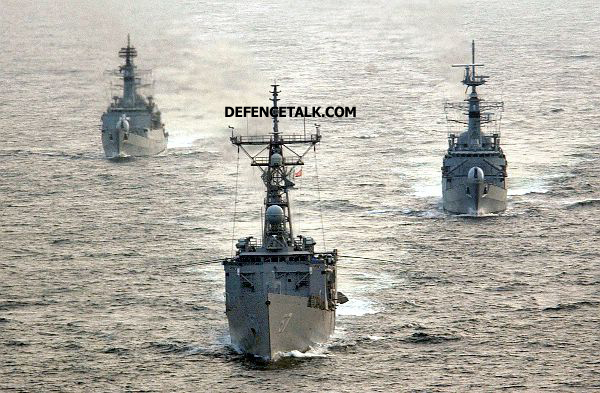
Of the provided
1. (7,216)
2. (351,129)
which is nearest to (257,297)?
(7,216)

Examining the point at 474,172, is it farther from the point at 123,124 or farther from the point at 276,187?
the point at 123,124

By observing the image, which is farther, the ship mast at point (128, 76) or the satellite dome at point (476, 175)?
the ship mast at point (128, 76)

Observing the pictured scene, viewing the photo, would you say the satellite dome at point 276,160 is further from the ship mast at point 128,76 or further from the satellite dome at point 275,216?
the ship mast at point 128,76

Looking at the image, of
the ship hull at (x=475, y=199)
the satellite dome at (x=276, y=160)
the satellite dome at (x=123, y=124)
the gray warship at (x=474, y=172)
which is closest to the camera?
the satellite dome at (x=276, y=160)

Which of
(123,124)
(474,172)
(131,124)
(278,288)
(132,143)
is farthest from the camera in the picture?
(131,124)

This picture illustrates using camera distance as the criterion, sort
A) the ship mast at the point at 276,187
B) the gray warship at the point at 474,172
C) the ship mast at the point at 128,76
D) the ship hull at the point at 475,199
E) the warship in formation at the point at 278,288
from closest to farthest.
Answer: the warship in formation at the point at 278,288
the ship mast at the point at 276,187
the ship hull at the point at 475,199
the gray warship at the point at 474,172
the ship mast at the point at 128,76

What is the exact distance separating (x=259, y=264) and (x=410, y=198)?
47431 millimetres

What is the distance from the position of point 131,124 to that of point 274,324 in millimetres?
87478

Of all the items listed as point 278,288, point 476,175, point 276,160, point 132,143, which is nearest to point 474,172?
point 476,175

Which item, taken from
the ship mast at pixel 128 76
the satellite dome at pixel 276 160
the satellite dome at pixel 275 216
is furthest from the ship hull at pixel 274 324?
the ship mast at pixel 128 76

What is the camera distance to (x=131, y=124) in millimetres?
180125

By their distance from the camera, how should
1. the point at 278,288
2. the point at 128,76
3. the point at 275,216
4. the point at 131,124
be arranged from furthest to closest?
1. the point at 128,76
2. the point at 131,124
3. the point at 275,216
4. the point at 278,288

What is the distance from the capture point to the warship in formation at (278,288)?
95.8m

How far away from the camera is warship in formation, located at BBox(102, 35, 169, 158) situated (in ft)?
570
